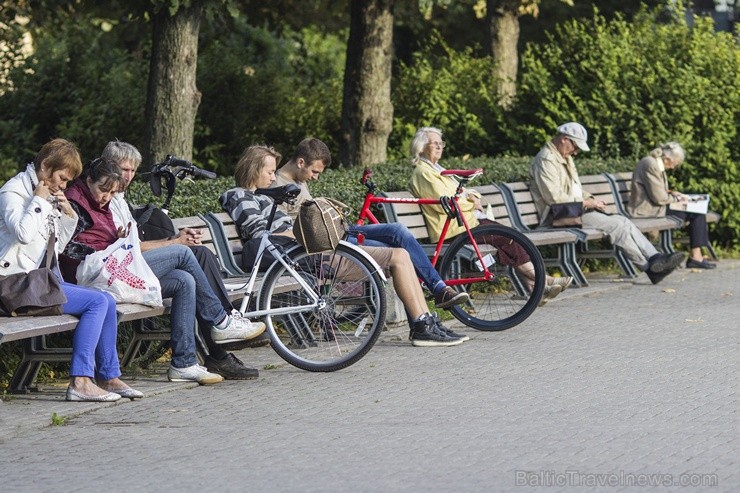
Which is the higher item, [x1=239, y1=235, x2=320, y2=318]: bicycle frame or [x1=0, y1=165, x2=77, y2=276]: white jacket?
[x1=0, y1=165, x2=77, y2=276]: white jacket

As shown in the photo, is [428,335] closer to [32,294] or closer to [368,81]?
[32,294]

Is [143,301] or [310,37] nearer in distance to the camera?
[143,301]

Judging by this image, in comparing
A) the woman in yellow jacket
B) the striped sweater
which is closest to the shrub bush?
the woman in yellow jacket

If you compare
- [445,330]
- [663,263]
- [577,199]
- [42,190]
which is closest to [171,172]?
[42,190]

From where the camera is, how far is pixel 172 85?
1360 centimetres

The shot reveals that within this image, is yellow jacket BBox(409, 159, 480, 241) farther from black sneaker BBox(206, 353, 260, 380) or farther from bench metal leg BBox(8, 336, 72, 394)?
bench metal leg BBox(8, 336, 72, 394)

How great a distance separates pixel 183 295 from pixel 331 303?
98cm

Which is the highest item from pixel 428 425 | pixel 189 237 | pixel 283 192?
pixel 283 192

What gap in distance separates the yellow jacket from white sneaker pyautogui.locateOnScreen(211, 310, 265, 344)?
9.40 feet

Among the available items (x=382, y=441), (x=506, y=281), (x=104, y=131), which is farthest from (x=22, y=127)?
(x=382, y=441)

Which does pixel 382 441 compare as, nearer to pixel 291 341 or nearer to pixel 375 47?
pixel 291 341

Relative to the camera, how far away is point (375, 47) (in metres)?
16.7

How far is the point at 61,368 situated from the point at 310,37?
2170 cm

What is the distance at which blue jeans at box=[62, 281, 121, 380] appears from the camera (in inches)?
302
